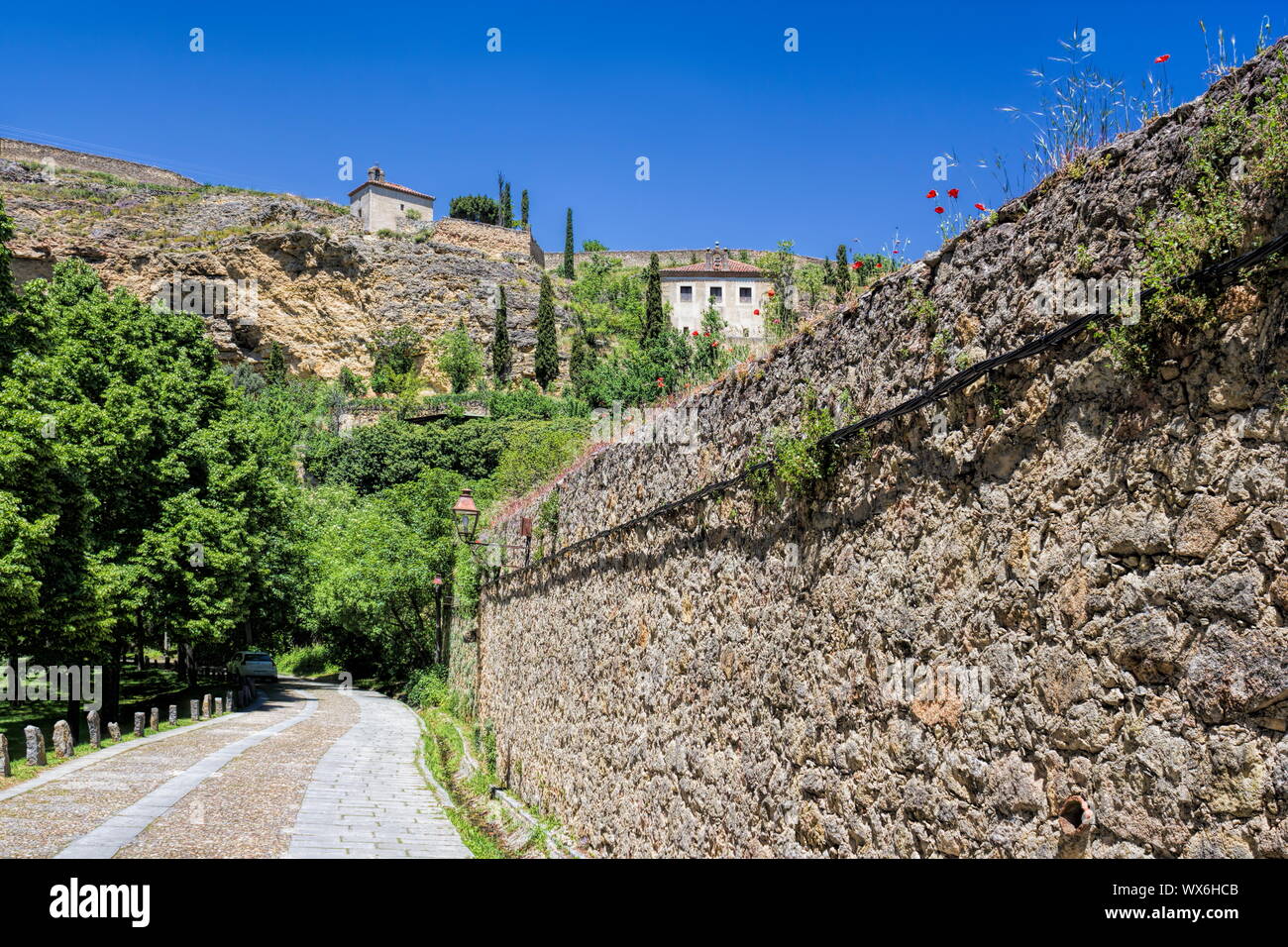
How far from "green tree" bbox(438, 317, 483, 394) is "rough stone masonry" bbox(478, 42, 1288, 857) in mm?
57372

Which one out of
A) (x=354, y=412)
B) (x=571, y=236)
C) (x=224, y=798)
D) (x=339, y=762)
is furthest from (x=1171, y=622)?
(x=571, y=236)

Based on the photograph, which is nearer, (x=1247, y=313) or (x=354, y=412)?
(x=1247, y=313)

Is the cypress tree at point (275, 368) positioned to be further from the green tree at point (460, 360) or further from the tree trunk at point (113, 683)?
the tree trunk at point (113, 683)

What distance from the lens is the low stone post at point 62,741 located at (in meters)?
13.8

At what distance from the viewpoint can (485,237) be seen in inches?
3044

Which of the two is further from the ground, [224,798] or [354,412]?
[354,412]

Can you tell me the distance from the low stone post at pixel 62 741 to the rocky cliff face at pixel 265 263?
46.9 m

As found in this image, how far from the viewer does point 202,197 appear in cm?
6681

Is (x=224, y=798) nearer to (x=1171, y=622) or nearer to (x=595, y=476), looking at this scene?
(x=595, y=476)

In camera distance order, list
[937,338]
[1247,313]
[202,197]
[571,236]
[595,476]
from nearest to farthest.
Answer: [1247,313]
[937,338]
[595,476]
[202,197]
[571,236]

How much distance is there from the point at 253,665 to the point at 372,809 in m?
26.0

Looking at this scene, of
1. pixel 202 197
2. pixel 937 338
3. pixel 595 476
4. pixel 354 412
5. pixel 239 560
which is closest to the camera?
pixel 937 338

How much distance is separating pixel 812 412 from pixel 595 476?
4.61m

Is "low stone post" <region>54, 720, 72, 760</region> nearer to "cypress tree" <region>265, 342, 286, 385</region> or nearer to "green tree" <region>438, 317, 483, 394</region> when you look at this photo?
"green tree" <region>438, 317, 483, 394</region>
